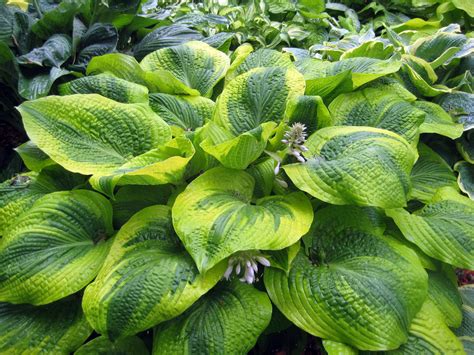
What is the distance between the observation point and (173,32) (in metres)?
1.91

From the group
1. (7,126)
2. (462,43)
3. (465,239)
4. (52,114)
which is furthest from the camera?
(7,126)

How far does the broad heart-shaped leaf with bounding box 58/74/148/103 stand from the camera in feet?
4.27

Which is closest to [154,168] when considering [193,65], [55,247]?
[55,247]

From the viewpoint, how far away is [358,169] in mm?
970

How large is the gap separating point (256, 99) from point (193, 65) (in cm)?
37

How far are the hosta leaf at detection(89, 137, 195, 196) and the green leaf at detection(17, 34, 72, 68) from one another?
0.72 meters

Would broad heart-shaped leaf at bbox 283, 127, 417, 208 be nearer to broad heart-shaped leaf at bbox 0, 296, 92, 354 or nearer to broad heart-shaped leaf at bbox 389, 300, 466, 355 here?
broad heart-shaped leaf at bbox 389, 300, 466, 355

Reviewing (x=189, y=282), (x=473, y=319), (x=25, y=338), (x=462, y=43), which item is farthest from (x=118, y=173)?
(x=462, y=43)

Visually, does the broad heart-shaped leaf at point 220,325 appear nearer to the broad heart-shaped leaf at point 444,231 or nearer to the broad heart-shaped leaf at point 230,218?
the broad heart-shaped leaf at point 230,218

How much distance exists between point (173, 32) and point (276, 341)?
1350mm

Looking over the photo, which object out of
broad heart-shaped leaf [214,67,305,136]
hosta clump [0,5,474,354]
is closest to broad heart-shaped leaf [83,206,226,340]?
hosta clump [0,5,474,354]

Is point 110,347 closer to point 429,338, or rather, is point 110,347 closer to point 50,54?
point 429,338

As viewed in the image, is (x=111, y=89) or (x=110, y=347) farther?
(x=111, y=89)

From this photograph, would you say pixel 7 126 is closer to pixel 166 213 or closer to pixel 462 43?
pixel 166 213
